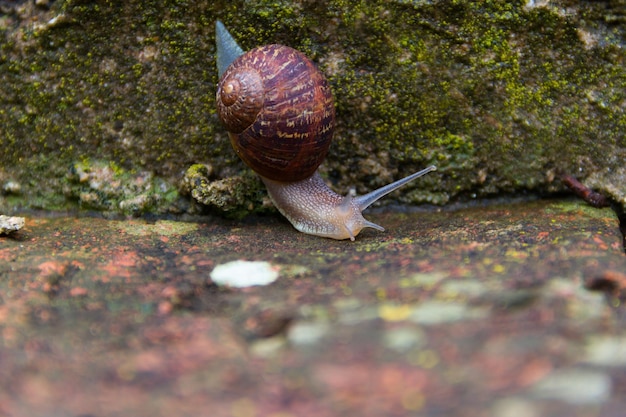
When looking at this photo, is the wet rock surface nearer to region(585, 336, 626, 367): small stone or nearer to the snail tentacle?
region(585, 336, 626, 367): small stone

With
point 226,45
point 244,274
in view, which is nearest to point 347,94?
point 226,45

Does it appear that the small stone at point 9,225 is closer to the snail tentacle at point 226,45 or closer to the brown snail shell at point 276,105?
the brown snail shell at point 276,105

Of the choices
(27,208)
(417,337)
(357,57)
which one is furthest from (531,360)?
(27,208)

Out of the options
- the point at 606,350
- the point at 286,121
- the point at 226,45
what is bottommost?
the point at 606,350

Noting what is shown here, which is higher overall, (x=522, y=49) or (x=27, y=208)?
(x=522, y=49)

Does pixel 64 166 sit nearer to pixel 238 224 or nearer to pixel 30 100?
pixel 30 100

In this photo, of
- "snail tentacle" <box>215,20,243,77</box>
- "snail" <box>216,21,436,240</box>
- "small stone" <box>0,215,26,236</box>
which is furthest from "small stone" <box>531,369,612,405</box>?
"small stone" <box>0,215,26,236</box>

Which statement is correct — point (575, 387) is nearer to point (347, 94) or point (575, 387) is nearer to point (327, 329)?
point (327, 329)

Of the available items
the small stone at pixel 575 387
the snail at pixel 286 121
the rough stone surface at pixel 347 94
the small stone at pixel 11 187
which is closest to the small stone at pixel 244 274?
the snail at pixel 286 121
